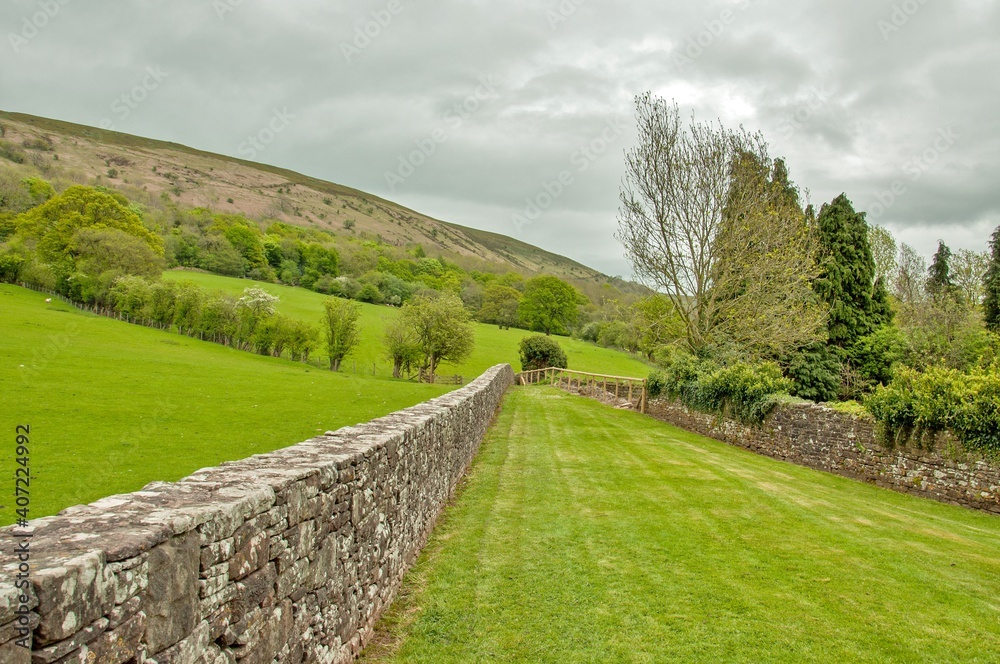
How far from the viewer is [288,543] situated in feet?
12.0

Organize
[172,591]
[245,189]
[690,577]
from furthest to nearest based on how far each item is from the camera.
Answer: [245,189] < [690,577] < [172,591]

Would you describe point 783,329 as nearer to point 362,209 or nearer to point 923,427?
point 923,427

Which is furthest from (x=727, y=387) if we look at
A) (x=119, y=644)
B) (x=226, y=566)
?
(x=119, y=644)

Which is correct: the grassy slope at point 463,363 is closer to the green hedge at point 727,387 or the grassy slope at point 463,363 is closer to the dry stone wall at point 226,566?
the green hedge at point 727,387

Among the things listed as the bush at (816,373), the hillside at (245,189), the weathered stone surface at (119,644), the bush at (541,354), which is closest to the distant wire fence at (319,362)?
the bush at (541,354)

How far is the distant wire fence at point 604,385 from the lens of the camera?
2972 centimetres

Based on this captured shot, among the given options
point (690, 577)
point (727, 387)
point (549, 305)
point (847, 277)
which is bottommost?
point (690, 577)

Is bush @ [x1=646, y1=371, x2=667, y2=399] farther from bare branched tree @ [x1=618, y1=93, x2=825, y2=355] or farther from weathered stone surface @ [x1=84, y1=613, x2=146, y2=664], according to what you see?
weathered stone surface @ [x1=84, y1=613, x2=146, y2=664]

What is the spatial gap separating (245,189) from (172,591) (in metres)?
160

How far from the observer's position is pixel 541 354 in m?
48.7

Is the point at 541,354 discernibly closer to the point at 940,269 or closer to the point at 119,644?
the point at 940,269

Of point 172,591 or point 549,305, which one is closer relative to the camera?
point 172,591

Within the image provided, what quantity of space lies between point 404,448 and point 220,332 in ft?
165

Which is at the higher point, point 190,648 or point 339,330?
point 339,330
